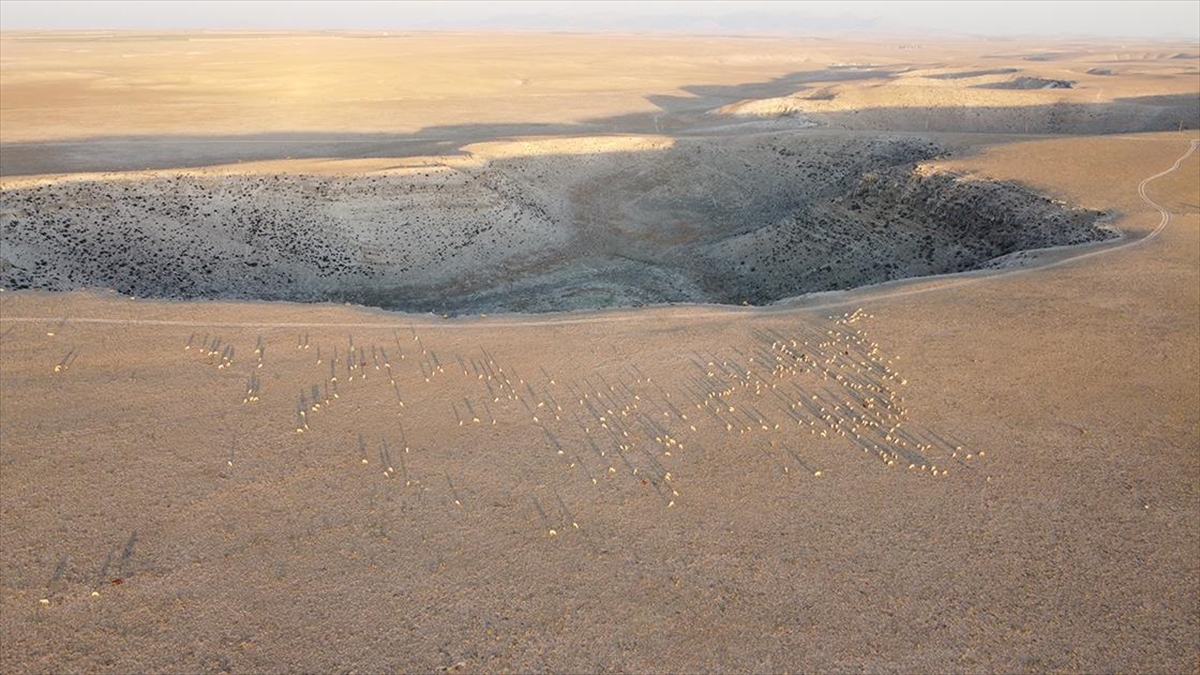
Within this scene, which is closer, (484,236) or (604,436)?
(604,436)

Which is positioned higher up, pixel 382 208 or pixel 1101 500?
pixel 382 208

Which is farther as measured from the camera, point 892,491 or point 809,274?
point 809,274

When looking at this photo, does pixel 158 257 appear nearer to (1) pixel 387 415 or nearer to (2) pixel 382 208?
(2) pixel 382 208

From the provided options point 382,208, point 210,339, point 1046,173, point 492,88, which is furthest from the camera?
point 492,88

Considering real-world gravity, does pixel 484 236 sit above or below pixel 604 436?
above

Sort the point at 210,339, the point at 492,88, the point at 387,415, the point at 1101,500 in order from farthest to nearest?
the point at 492,88
the point at 210,339
the point at 387,415
the point at 1101,500

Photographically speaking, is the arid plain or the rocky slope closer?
the arid plain

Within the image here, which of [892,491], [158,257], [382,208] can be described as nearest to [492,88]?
[382,208]

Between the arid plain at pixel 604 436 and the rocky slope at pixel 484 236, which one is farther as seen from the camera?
the rocky slope at pixel 484 236
